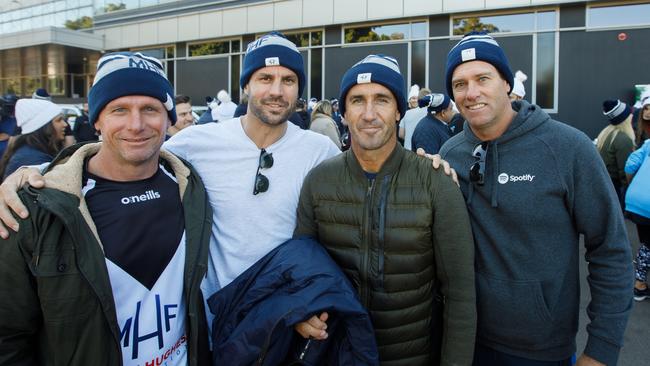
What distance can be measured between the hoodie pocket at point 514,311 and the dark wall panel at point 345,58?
15.9 m

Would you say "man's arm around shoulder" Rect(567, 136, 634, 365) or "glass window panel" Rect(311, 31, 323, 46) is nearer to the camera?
"man's arm around shoulder" Rect(567, 136, 634, 365)

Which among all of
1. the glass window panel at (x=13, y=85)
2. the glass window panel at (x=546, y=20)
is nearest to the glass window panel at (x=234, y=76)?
the glass window panel at (x=546, y=20)

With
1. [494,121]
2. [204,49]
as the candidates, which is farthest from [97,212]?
[204,49]

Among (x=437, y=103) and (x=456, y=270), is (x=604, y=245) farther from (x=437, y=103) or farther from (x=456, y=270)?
(x=437, y=103)

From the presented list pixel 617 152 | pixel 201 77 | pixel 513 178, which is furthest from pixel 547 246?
pixel 201 77

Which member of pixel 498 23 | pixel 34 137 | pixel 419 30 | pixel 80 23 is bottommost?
pixel 34 137

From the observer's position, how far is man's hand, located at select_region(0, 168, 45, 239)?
1.73 metres

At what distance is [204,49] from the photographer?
22281 mm

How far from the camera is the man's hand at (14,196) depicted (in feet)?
5.67

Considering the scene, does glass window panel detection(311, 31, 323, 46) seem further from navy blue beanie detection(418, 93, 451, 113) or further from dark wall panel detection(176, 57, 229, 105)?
navy blue beanie detection(418, 93, 451, 113)

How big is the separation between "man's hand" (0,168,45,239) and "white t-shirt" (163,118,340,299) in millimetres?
934

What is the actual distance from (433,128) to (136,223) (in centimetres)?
577

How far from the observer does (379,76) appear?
7.97ft

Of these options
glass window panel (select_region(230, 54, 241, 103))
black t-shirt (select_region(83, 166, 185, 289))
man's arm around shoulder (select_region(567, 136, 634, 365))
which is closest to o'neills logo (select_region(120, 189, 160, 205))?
black t-shirt (select_region(83, 166, 185, 289))
